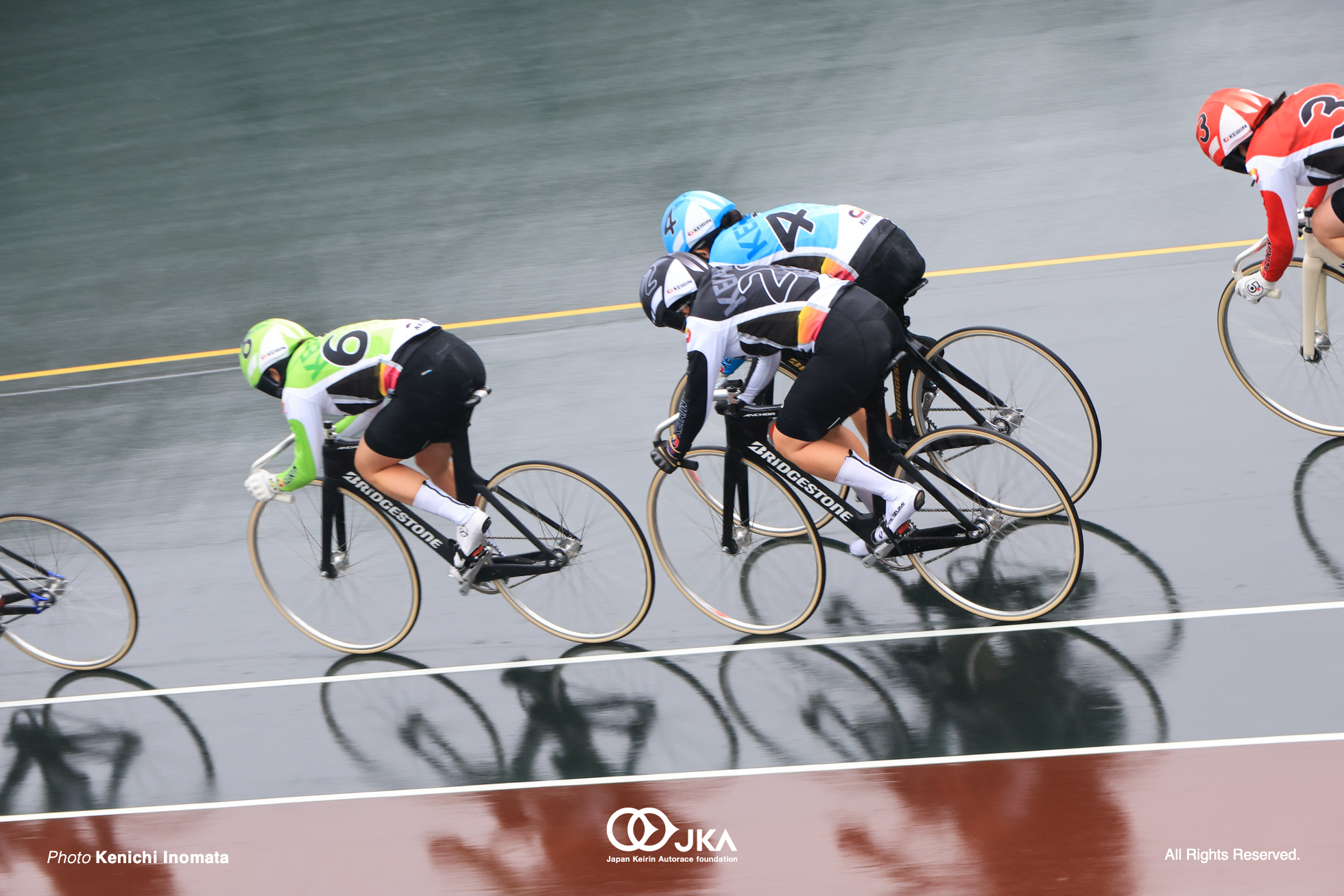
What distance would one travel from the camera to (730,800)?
176 inches

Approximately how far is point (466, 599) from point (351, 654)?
23.0 inches

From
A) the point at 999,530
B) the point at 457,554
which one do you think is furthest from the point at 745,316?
the point at 457,554

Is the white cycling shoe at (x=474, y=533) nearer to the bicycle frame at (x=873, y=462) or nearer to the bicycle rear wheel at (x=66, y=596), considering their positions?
the bicycle frame at (x=873, y=462)

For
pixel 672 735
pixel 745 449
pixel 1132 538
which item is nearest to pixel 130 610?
pixel 672 735

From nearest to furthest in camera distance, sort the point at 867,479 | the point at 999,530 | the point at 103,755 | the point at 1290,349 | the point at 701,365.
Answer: the point at 701,365 < the point at 867,479 < the point at 999,530 < the point at 103,755 < the point at 1290,349

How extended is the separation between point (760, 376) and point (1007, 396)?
1384 millimetres

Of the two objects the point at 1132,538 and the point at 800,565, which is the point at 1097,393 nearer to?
the point at 1132,538

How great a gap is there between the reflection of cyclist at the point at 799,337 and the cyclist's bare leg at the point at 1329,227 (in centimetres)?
193

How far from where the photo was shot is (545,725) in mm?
5000

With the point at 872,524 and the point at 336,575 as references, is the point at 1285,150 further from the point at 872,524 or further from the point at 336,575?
the point at 336,575

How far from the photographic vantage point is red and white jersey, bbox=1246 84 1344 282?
4.89 m

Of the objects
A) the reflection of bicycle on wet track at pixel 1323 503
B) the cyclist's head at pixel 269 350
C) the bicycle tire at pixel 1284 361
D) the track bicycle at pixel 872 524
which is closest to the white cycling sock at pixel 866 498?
the track bicycle at pixel 872 524

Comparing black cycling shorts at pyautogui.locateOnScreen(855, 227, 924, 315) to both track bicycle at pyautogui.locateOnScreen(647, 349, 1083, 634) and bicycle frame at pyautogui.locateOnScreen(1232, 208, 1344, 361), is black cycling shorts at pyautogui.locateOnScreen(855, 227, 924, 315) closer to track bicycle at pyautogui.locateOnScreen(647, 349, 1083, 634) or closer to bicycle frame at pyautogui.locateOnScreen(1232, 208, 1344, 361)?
track bicycle at pyautogui.locateOnScreen(647, 349, 1083, 634)

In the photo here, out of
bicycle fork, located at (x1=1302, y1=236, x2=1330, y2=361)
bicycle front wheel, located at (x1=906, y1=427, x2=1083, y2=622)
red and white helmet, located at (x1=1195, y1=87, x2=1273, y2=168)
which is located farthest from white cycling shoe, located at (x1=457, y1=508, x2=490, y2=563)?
bicycle fork, located at (x1=1302, y1=236, x2=1330, y2=361)
